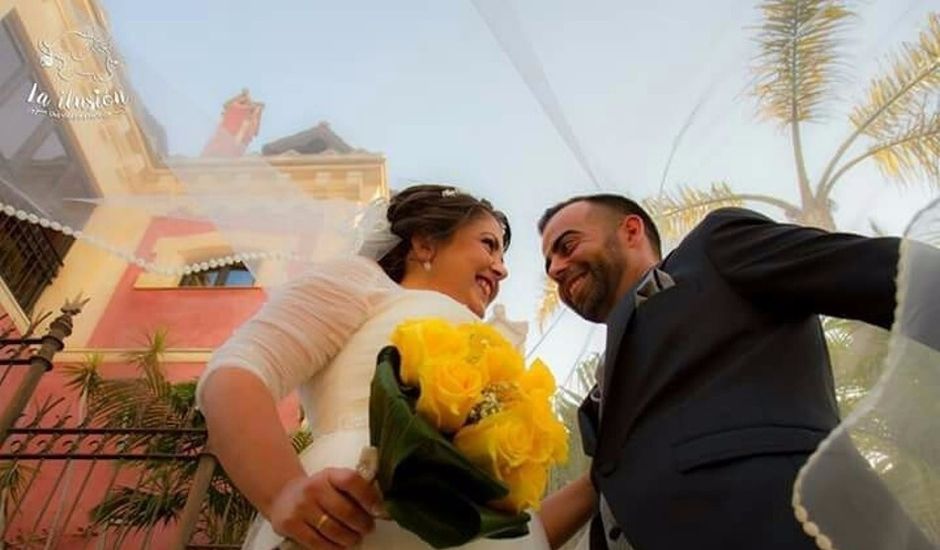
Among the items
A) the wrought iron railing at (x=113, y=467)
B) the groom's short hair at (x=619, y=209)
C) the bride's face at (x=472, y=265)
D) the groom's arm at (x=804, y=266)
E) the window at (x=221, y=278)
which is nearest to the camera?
the groom's arm at (x=804, y=266)

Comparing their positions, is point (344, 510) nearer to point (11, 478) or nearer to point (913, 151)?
point (913, 151)

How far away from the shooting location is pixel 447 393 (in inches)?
35.3

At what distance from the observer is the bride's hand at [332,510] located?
→ 0.92 meters

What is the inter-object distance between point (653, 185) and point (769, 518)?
1971 millimetres

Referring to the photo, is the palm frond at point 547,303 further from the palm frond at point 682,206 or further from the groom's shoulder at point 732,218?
the groom's shoulder at point 732,218

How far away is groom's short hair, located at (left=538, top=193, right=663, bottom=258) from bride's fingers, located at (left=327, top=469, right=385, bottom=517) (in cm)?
177

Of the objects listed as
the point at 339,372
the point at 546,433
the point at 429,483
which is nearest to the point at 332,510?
the point at 429,483

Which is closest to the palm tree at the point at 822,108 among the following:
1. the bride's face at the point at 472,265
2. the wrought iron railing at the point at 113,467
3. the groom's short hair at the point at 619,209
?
the groom's short hair at the point at 619,209

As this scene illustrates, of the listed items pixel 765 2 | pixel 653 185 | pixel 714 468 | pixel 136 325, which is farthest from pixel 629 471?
pixel 136 325

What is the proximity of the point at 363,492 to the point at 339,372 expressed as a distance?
475mm

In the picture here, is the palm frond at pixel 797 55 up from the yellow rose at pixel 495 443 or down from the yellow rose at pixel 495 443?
up
